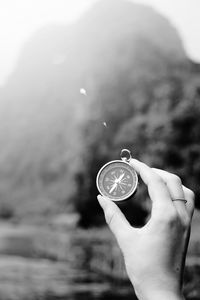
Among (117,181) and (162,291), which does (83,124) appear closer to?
(117,181)

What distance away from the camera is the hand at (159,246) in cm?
65

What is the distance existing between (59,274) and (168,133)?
3.80 meters

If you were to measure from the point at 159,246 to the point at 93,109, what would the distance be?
31.5ft

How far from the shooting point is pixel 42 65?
11781 millimetres

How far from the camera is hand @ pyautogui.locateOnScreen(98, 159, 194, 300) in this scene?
0.65 meters

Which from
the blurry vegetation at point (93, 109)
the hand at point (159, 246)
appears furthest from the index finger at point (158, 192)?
the blurry vegetation at point (93, 109)

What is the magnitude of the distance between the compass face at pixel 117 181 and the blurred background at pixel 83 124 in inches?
182

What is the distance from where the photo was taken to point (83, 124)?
11031 mm

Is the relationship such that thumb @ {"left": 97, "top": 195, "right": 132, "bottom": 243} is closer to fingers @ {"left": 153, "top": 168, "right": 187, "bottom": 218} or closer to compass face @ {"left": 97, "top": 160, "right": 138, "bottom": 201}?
fingers @ {"left": 153, "top": 168, "right": 187, "bottom": 218}

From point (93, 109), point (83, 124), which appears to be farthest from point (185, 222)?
point (83, 124)

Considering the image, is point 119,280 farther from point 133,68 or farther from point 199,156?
point 133,68

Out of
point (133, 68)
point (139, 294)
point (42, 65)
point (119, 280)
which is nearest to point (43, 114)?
point (42, 65)

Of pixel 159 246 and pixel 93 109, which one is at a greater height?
pixel 159 246

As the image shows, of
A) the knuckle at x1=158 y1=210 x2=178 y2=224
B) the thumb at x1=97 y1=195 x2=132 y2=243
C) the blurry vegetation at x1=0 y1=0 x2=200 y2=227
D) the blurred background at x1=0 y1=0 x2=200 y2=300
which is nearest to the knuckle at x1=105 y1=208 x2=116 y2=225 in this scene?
the thumb at x1=97 y1=195 x2=132 y2=243
